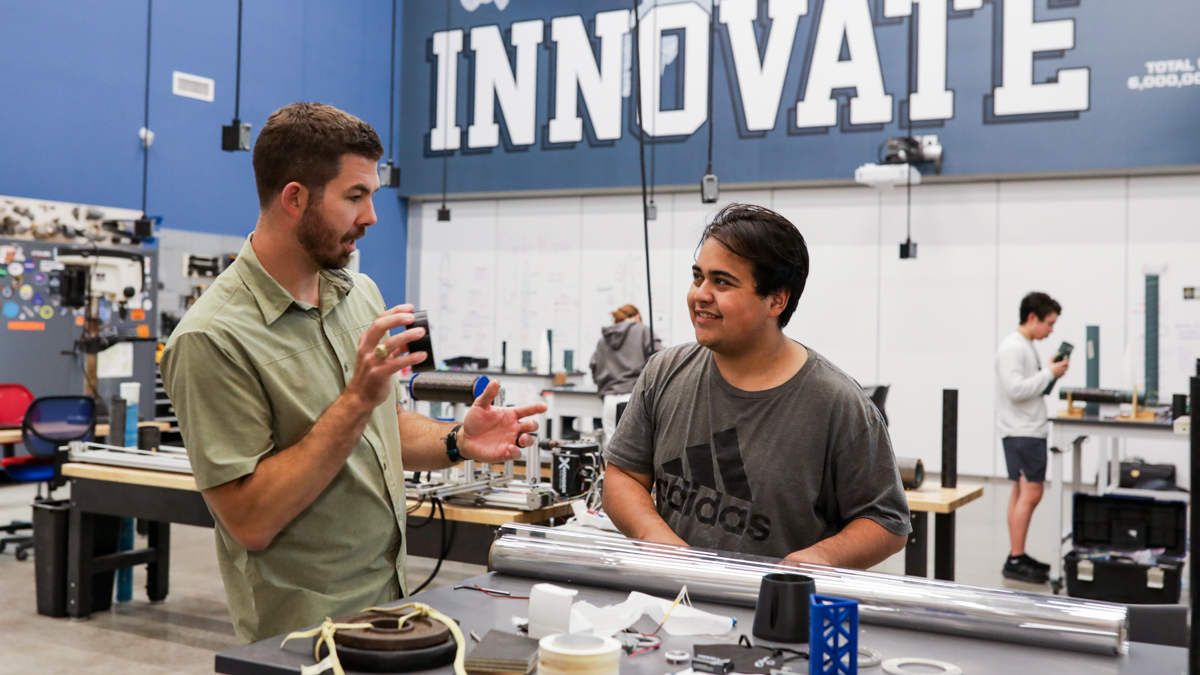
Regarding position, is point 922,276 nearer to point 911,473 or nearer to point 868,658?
point 911,473

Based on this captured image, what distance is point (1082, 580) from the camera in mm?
4367

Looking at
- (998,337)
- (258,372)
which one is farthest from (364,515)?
(998,337)

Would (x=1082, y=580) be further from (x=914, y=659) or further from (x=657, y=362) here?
(x=914, y=659)

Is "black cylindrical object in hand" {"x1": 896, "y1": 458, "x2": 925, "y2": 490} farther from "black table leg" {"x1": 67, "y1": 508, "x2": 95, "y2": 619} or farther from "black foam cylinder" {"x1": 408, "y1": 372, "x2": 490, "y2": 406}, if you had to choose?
"black table leg" {"x1": 67, "y1": 508, "x2": 95, "y2": 619}

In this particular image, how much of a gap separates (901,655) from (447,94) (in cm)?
964

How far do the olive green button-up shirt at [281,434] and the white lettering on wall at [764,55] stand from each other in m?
7.49

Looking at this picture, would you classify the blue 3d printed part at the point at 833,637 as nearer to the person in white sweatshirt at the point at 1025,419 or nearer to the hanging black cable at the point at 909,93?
the person in white sweatshirt at the point at 1025,419

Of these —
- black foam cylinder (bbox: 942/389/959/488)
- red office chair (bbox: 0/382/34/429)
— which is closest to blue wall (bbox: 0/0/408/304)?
red office chair (bbox: 0/382/34/429)

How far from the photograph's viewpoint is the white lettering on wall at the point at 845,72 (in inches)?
→ 326

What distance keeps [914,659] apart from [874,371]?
294 inches

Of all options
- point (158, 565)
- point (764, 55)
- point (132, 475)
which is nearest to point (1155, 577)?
point (132, 475)

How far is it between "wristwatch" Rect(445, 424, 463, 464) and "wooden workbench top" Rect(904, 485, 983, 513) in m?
1.97

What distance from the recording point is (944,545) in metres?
3.60

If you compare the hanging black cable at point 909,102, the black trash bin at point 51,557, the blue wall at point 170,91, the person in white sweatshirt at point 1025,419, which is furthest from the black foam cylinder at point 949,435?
the blue wall at point 170,91
